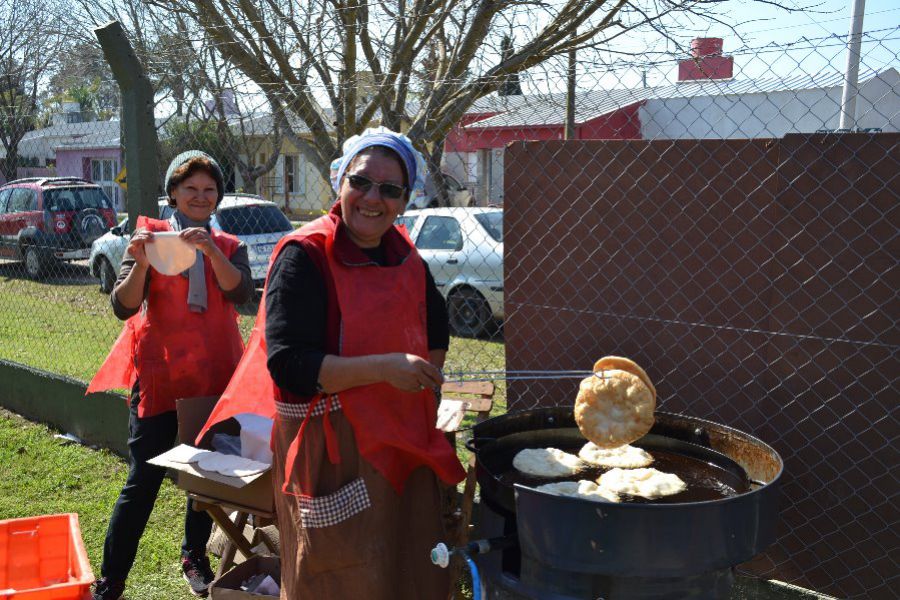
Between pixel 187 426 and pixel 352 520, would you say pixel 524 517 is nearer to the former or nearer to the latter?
pixel 352 520

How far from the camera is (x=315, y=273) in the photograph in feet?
7.27

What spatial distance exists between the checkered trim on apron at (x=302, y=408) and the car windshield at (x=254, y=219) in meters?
9.21

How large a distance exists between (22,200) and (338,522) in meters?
12.6

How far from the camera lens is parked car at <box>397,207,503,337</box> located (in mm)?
9055

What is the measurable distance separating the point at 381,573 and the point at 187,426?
1327 mm

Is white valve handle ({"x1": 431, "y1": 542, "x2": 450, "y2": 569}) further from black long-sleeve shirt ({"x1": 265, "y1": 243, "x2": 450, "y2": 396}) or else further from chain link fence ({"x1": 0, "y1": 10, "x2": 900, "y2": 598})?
chain link fence ({"x1": 0, "y1": 10, "x2": 900, "y2": 598})

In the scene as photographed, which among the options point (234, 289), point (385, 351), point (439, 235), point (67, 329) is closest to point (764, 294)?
point (385, 351)

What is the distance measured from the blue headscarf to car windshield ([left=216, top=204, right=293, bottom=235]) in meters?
9.12

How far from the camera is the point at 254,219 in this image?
11.6 m

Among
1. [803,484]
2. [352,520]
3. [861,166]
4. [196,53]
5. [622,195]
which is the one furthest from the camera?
[196,53]

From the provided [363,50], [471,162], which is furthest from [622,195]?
[363,50]

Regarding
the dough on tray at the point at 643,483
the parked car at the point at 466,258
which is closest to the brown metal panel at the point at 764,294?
the dough on tray at the point at 643,483

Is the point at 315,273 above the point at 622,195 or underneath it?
underneath

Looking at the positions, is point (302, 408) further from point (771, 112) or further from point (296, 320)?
point (771, 112)
